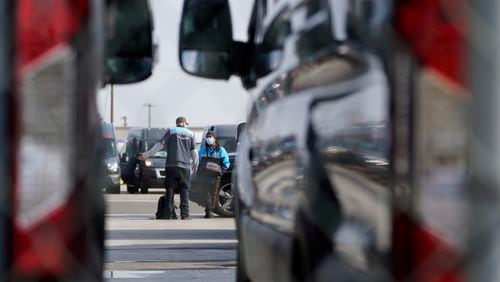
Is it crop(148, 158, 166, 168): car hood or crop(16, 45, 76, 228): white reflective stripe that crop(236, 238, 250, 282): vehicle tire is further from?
→ crop(148, 158, 166, 168): car hood

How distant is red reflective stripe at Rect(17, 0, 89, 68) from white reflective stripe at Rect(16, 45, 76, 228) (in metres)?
0.02

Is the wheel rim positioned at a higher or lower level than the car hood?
lower

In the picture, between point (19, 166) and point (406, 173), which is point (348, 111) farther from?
point (19, 166)

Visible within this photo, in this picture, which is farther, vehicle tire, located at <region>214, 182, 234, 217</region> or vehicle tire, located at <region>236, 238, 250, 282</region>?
vehicle tire, located at <region>214, 182, 234, 217</region>

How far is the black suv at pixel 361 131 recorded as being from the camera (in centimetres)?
188

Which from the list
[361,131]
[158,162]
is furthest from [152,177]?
[361,131]

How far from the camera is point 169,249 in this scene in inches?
412

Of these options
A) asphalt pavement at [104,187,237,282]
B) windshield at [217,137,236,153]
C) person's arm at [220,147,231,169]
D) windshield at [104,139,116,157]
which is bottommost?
asphalt pavement at [104,187,237,282]

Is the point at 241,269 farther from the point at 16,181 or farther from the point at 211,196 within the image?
the point at 211,196

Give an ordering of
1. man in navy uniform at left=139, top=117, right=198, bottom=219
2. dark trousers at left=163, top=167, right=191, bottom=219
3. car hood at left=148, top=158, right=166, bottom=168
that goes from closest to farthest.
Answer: man in navy uniform at left=139, top=117, right=198, bottom=219, dark trousers at left=163, top=167, right=191, bottom=219, car hood at left=148, top=158, right=166, bottom=168

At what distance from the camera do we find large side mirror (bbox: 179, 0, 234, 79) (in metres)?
3.22

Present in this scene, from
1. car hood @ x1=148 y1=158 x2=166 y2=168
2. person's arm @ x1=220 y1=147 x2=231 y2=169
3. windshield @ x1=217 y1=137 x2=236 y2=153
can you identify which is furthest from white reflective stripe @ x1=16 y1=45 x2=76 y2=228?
car hood @ x1=148 y1=158 x2=166 y2=168

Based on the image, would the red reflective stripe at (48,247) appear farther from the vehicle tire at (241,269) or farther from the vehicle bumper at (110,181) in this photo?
the vehicle tire at (241,269)

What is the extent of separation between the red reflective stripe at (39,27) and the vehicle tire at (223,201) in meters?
13.3
